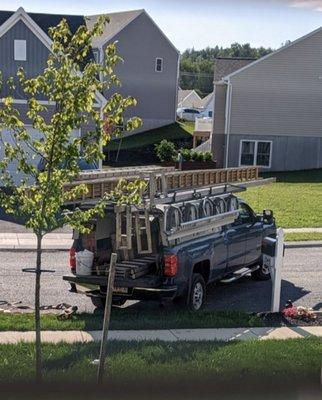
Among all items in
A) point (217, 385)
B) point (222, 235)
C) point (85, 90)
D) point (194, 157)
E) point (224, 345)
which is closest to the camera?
point (85, 90)

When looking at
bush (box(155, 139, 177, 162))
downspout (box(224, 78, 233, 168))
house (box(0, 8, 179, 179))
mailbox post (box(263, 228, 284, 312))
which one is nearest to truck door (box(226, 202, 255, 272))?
mailbox post (box(263, 228, 284, 312))

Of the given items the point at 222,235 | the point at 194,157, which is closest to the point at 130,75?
the point at 194,157

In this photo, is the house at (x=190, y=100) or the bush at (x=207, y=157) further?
the house at (x=190, y=100)

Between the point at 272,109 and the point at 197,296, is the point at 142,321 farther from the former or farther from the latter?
the point at 272,109

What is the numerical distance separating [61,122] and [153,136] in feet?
132

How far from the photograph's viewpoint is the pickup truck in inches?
375

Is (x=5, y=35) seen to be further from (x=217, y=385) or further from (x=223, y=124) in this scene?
(x=217, y=385)

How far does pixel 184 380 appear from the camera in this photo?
21.4 feet

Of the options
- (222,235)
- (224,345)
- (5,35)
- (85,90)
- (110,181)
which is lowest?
(224,345)

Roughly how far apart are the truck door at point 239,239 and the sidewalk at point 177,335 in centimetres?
246

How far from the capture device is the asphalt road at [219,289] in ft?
36.1

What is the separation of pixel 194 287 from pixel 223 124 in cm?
2649

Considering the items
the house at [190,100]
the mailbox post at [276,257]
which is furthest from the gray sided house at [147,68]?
the house at [190,100]

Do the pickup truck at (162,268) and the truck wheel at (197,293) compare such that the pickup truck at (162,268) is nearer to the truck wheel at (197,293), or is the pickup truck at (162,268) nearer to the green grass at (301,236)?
the truck wheel at (197,293)
